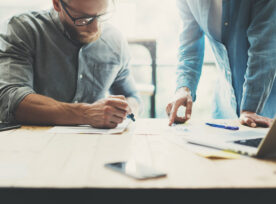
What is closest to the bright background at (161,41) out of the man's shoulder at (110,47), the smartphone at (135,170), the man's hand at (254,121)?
the man's shoulder at (110,47)

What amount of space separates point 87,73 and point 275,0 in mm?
969

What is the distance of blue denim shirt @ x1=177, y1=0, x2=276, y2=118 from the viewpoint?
1.30m

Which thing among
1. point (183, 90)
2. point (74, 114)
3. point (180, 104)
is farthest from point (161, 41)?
point (74, 114)

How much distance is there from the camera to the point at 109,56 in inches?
62.2

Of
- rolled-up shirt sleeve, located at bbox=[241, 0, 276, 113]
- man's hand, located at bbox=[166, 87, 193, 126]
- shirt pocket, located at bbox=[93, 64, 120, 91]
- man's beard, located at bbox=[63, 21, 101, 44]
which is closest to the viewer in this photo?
man's hand, located at bbox=[166, 87, 193, 126]

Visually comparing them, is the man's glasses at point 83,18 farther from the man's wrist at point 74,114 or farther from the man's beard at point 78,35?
the man's wrist at point 74,114

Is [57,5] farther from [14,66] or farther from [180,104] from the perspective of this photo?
[180,104]

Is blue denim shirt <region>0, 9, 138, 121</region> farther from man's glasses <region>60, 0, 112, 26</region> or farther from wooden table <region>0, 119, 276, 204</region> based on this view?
wooden table <region>0, 119, 276, 204</region>

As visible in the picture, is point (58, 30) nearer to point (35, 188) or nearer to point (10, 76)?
point (10, 76)

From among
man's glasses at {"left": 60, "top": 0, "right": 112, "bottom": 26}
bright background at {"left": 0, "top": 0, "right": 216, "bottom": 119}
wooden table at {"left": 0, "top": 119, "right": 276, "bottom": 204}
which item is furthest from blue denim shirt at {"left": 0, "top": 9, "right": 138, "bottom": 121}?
bright background at {"left": 0, "top": 0, "right": 216, "bottom": 119}

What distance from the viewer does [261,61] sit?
1.29 metres

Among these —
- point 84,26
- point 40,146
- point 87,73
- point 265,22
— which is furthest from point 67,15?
point 265,22

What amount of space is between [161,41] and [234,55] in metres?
2.58

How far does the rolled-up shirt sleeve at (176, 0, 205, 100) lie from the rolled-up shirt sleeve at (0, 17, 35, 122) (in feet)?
2.40
